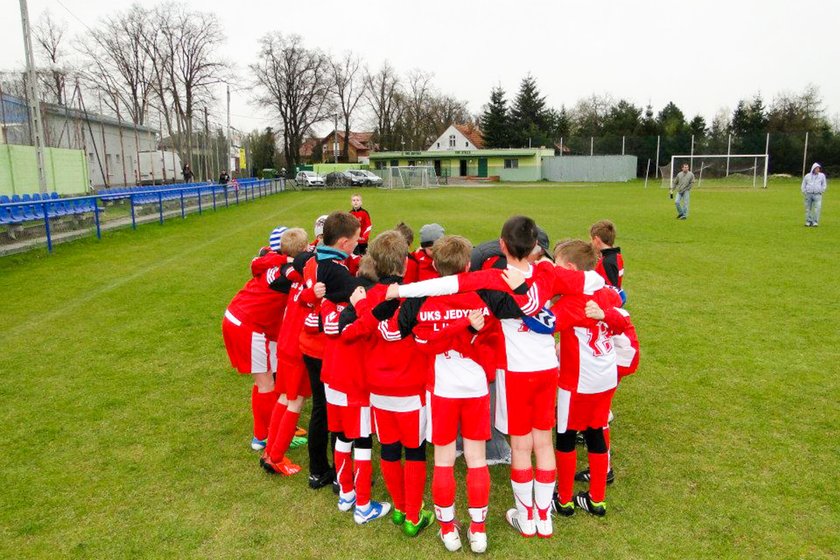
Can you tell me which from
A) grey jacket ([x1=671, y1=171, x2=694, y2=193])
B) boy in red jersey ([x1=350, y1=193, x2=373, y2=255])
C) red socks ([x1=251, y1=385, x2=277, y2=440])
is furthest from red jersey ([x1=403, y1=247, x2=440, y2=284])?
grey jacket ([x1=671, y1=171, x2=694, y2=193])

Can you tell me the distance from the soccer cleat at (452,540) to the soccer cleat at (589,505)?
33.2 inches

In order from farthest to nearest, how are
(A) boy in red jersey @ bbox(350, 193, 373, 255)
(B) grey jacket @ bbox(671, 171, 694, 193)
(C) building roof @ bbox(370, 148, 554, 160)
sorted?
(C) building roof @ bbox(370, 148, 554, 160), (B) grey jacket @ bbox(671, 171, 694, 193), (A) boy in red jersey @ bbox(350, 193, 373, 255)

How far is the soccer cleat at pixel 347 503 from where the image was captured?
349 cm

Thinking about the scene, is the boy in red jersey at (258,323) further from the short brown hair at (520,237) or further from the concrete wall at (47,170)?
the concrete wall at (47,170)

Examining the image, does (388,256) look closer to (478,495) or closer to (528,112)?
(478,495)

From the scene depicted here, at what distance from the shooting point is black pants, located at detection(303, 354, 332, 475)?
365 cm

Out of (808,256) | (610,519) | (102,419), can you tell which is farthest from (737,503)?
(808,256)

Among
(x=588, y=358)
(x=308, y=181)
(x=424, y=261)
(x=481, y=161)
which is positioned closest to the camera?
(x=588, y=358)

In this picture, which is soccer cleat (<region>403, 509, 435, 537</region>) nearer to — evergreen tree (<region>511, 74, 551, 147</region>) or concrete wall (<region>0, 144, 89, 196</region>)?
concrete wall (<region>0, 144, 89, 196</region>)

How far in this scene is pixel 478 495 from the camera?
3053 millimetres

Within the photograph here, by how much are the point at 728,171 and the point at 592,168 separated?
53.4 feet

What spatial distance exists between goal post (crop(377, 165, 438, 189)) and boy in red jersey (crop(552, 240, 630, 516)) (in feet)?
146

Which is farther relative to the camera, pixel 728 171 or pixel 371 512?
pixel 728 171

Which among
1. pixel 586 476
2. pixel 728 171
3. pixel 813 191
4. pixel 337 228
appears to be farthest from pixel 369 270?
pixel 728 171
